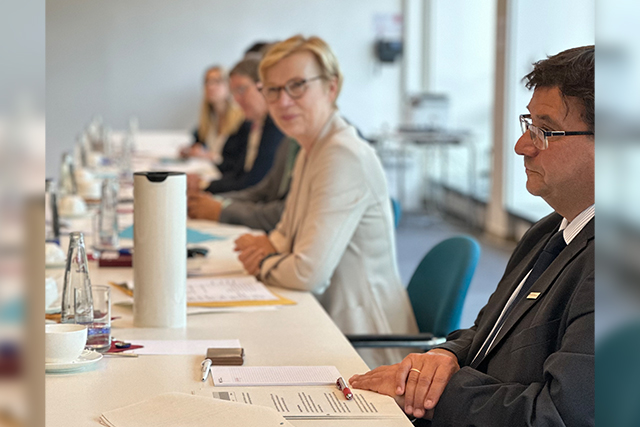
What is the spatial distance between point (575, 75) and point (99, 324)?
1051 millimetres

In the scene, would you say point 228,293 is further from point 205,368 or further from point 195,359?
point 205,368

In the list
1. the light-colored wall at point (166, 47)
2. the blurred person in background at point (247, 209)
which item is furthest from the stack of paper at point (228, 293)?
the light-colored wall at point (166, 47)

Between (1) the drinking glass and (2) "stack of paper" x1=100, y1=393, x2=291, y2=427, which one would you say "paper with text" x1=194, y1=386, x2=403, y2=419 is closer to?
(2) "stack of paper" x1=100, y1=393, x2=291, y2=427

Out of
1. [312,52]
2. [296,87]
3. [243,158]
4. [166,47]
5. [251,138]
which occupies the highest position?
[166,47]

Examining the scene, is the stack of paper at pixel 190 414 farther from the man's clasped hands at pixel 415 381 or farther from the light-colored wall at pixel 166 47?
the light-colored wall at pixel 166 47

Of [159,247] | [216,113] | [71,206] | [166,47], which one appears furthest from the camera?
[166,47]

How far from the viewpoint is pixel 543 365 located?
1.25 m

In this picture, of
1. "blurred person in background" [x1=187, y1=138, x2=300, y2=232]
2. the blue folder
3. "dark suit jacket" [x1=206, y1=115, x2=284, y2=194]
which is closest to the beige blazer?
the blue folder

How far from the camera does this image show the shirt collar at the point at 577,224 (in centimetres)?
132

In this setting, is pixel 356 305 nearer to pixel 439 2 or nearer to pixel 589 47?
pixel 589 47

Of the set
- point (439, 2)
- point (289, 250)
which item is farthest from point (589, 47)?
point (439, 2)

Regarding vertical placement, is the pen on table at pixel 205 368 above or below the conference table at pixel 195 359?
above

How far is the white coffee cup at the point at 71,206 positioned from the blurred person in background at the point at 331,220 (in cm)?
136

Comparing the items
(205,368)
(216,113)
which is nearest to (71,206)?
(205,368)
